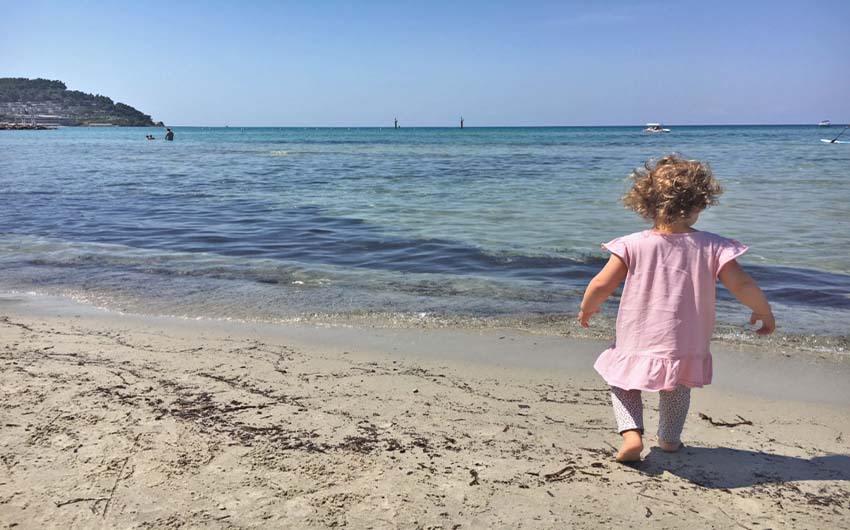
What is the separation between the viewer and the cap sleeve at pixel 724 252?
273cm

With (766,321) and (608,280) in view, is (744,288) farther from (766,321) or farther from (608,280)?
(608,280)

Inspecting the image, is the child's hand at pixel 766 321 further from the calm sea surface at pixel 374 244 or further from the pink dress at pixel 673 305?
the calm sea surface at pixel 374 244

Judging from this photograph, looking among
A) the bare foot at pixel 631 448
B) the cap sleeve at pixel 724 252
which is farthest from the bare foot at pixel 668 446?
the cap sleeve at pixel 724 252

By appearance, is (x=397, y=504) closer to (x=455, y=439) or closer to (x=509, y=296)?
(x=455, y=439)

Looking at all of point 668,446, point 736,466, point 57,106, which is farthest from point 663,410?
point 57,106

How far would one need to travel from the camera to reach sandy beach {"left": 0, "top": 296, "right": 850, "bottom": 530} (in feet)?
8.11

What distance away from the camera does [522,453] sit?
9.78 ft

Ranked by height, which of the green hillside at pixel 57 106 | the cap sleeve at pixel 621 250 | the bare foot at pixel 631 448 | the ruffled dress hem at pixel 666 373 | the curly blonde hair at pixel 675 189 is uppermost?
the green hillside at pixel 57 106

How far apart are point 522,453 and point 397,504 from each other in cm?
74

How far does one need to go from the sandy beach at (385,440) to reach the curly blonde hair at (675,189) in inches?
45.6

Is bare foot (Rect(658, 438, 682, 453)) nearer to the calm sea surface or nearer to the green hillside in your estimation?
the calm sea surface

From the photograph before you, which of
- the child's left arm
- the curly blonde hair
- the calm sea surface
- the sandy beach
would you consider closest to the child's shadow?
the sandy beach

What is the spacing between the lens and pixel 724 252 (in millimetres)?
2756

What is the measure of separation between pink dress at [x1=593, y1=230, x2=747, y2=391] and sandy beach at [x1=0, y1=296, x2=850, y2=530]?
0.44m
